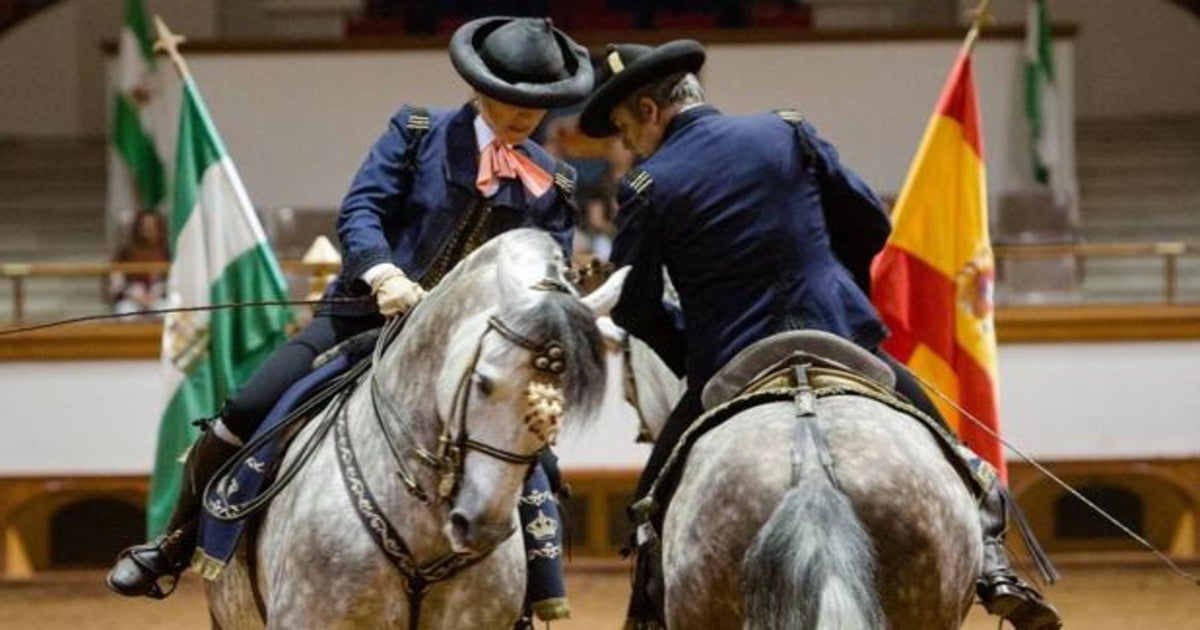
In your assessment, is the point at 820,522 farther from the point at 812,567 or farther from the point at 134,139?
the point at 134,139

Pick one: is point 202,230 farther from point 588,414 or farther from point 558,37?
point 588,414

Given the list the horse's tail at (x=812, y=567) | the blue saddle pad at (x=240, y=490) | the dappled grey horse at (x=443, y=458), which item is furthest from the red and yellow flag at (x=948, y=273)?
the horse's tail at (x=812, y=567)

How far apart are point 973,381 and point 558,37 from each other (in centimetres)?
374

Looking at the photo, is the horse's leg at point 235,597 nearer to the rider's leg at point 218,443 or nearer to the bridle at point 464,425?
the rider's leg at point 218,443

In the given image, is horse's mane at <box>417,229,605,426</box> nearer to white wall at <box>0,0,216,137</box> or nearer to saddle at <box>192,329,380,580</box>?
saddle at <box>192,329,380,580</box>

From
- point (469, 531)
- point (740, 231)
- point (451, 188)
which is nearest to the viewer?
point (469, 531)

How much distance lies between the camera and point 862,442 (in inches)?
166

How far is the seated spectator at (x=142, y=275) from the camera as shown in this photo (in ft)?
35.8

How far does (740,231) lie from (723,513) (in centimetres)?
76

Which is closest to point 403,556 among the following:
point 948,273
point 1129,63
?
point 948,273

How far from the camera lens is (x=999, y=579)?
4.84m

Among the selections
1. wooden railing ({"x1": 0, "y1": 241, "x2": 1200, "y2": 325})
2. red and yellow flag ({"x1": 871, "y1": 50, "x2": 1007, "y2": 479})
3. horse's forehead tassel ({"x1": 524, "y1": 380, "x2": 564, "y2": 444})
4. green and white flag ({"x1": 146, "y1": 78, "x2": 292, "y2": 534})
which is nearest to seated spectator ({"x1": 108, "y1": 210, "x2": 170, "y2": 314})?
wooden railing ({"x1": 0, "y1": 241, "x2": 1200, "y2": 325})

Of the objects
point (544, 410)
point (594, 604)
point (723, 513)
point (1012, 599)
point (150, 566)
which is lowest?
point (594, 604)

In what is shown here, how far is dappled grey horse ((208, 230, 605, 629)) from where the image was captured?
3979 millimetres
